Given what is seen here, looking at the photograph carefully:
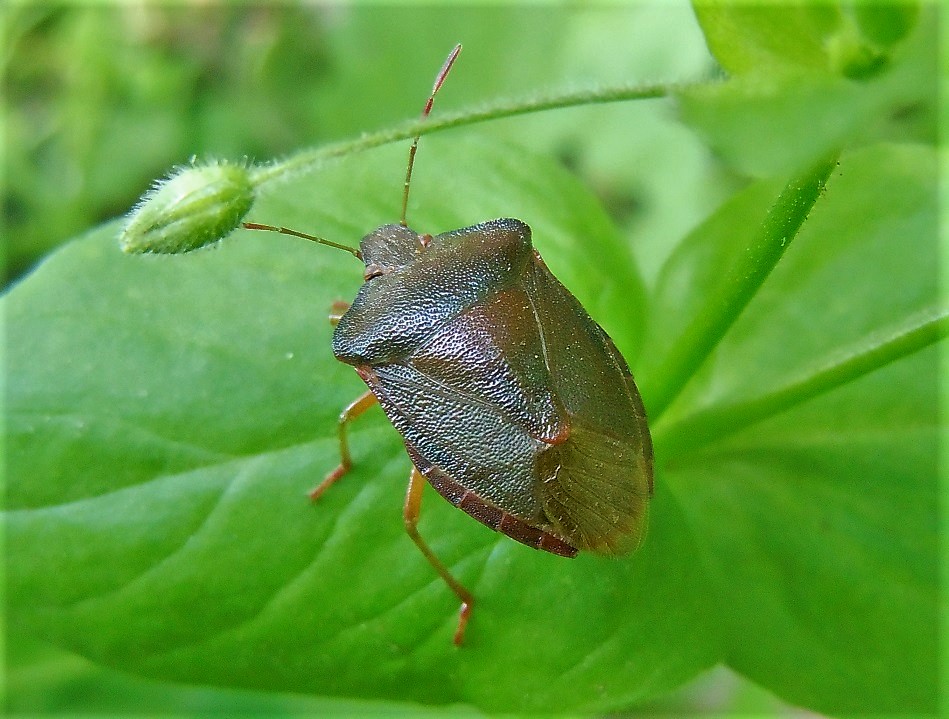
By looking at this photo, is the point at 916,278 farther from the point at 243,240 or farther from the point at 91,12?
the point at 91,12

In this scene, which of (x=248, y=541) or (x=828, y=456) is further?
(x=828, y=456)

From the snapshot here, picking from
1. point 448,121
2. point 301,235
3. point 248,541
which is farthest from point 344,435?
point 448,121

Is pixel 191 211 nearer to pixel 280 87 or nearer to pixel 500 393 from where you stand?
pixel 500 393

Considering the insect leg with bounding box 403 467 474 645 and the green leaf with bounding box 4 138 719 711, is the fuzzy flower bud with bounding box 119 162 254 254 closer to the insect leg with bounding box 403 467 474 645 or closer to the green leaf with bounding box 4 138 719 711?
the green leaf with bounding box 4 138 719 711

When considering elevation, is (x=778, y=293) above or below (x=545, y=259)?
below

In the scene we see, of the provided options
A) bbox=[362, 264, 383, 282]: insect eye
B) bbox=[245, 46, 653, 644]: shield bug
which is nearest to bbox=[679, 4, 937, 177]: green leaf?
bbox=[245, 46, 653, 644]: shield bug

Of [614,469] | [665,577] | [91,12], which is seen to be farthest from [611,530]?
[91,12]
